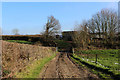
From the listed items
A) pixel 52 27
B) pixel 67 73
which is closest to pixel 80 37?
pixel 52 27

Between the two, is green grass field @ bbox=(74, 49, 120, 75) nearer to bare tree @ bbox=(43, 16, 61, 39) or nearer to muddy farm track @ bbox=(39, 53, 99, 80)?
muddy farm track @ bbox=(39, 53, 99, 80)

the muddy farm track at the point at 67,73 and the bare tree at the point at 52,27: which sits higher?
the bare tree at the point at 52,27

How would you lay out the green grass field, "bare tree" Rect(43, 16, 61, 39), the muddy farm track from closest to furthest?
the muddy farm track, the green grass field, "bare tree" Rect(43, 16, 61, 39)

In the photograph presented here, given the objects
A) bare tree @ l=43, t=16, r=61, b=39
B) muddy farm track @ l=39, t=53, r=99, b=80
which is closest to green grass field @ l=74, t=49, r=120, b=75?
muddy farm track @ l=39, t=53, r=99, b=80

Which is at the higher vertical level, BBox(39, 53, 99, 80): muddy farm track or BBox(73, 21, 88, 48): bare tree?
BBox(73, 21, 88, 48): bare tree

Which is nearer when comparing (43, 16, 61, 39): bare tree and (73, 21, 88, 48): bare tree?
(73, 21, 88, 48): bare tree

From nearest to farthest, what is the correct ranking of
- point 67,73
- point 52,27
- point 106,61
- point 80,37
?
1. point 67,73
2. point 106,61
3. point 80,37
4. point 52,27

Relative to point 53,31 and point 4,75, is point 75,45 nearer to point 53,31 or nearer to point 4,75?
point 53,31

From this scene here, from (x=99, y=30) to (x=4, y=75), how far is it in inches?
1807

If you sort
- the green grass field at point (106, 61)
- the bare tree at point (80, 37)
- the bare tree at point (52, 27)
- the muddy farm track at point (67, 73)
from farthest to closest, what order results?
the bare tree at point (52, 27), the bare tree at point (80, 37), the green grass field at point (106, 61), the muddy farm track at point (67, 73)

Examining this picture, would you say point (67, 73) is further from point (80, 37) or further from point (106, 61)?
point (80, 37)

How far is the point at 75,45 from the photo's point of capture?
144 feet

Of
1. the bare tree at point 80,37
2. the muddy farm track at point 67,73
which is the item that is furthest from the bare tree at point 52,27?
the muddy farm track at point 67,73

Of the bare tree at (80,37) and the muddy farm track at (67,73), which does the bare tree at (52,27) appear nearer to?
the bare tree at (80,37)
